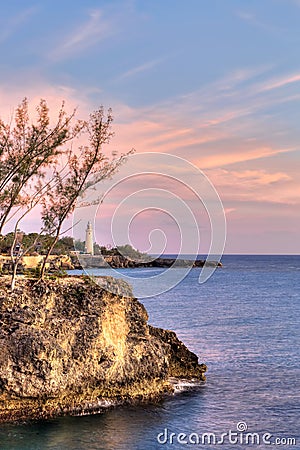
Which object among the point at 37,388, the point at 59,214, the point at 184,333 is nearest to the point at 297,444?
the point at 37,388

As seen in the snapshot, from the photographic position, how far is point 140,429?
840 inches

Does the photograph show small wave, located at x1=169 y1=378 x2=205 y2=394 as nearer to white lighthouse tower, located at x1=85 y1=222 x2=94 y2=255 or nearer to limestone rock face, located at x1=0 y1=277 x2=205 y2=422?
limestone rock face, located at x1=0 y1=277 x2=205 y2=422

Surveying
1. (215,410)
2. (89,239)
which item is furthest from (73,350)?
(215,410)

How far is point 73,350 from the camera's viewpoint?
23.4 m

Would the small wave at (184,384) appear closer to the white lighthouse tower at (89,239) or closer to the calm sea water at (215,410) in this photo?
the calm sea water at (215,410)

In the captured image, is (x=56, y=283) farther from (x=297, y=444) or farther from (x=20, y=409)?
(x=297, y=444)

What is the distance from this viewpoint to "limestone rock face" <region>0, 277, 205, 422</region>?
21859 mm

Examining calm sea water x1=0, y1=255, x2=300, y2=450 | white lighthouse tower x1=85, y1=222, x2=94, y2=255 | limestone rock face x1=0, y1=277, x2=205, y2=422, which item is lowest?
calm sea water x1=0, y1=255, x2=300, y2=450

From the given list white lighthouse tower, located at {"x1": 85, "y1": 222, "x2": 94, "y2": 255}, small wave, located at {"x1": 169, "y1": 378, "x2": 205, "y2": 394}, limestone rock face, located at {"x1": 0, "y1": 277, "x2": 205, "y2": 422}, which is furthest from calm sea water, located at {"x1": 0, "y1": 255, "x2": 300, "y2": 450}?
white lighthouse tower, located at {"x1": 85, "y1": 222, "x2": 94, "y2": 255}

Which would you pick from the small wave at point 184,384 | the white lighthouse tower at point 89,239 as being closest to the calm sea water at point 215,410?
the small wave at point 184,384

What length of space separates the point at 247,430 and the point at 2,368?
9.84 meters

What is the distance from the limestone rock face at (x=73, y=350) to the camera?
21.9m

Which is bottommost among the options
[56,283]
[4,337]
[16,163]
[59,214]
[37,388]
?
[37,388]

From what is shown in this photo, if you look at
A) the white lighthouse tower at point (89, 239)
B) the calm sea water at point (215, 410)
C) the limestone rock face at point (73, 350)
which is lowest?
the calm sea water at point (215, 410)
